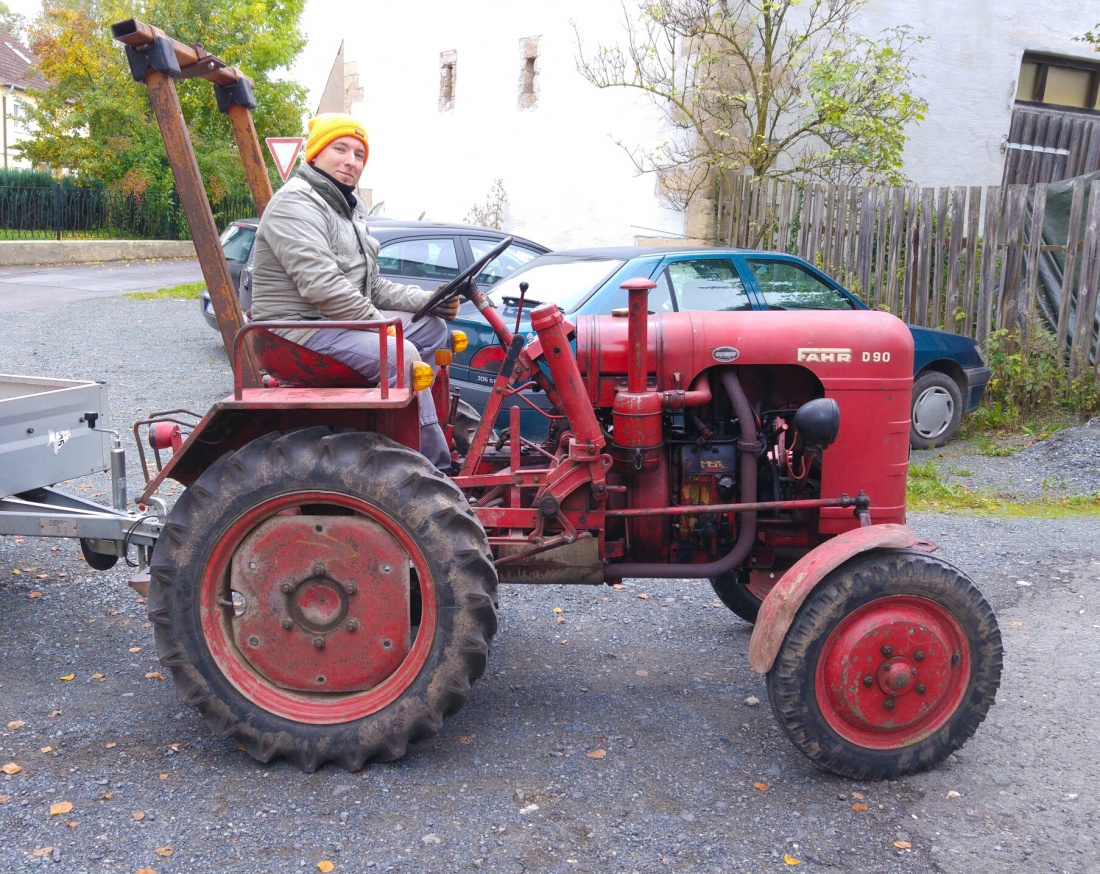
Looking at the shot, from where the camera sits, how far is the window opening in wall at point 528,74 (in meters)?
15.9

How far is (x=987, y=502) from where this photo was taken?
7.24 m

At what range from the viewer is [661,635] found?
183 inches

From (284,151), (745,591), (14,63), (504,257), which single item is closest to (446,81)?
(284,151)

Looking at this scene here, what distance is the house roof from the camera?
1688 inches

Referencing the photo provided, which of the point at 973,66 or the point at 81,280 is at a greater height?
the point at 973,66

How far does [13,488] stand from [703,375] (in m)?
2.86

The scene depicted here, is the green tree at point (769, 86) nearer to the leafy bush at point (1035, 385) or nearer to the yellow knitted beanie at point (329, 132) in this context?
the leafy bush at point (1035, 385)

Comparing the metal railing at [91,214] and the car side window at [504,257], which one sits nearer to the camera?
the car side window at [504,257]

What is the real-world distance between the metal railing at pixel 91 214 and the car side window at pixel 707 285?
60.1 feet

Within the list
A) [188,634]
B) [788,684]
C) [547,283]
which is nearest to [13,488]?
[188,634]

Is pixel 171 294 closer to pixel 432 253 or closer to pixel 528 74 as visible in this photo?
pixel 528 74

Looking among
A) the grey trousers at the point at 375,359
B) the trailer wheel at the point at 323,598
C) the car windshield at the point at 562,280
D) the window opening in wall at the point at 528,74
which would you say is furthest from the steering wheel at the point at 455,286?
the window opening in wall at the point at 528,74

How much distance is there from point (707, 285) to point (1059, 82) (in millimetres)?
11401

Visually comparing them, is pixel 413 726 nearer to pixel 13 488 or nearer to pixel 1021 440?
pixel 13 488
